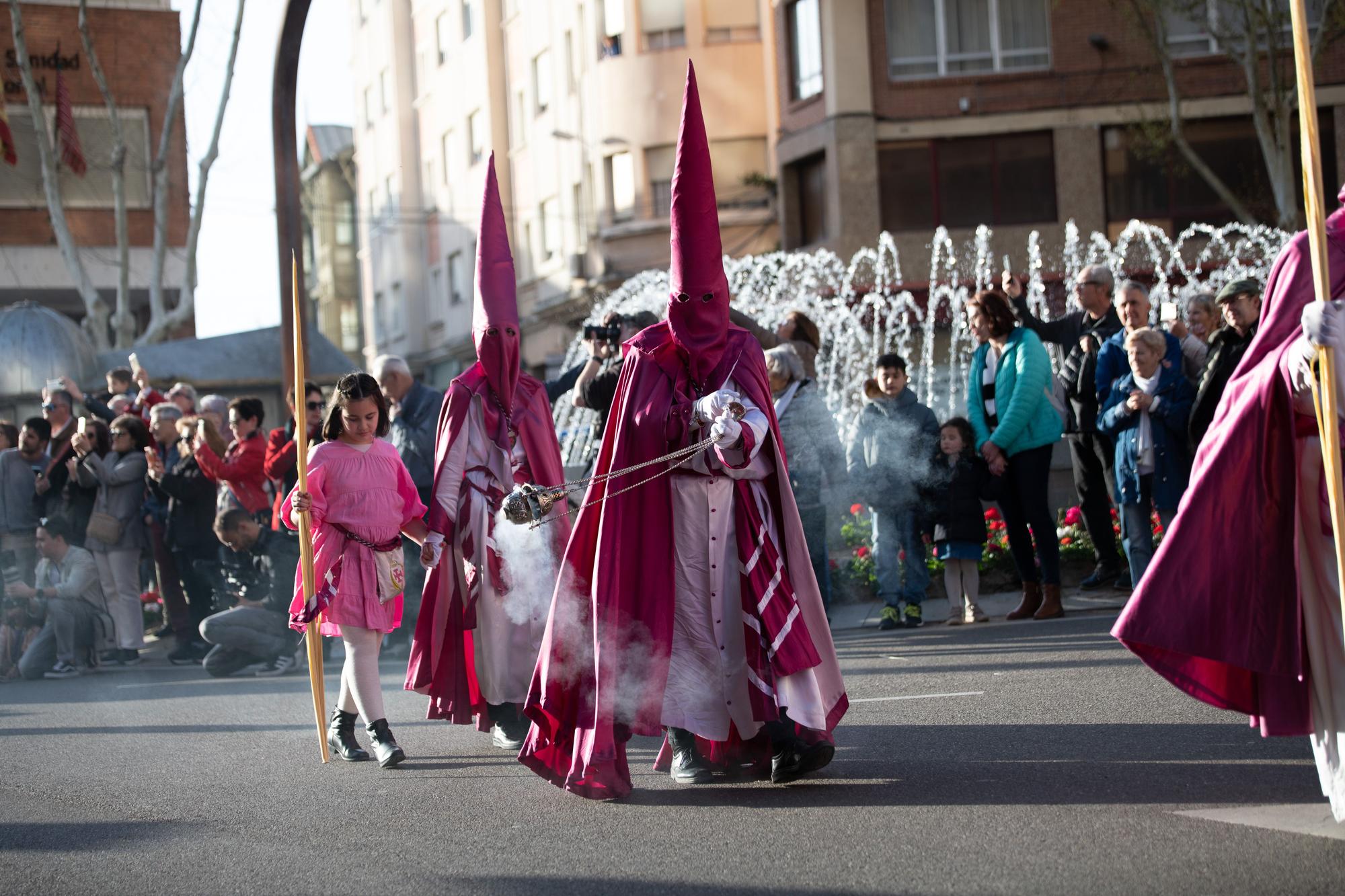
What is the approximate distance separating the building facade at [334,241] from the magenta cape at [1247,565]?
198 ft

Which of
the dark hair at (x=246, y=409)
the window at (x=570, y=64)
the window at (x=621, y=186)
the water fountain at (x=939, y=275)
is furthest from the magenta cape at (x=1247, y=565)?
the window at (x=570, y=64)

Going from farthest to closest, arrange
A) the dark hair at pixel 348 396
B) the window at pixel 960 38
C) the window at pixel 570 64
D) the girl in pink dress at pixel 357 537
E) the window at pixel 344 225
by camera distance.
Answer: the window at pixel 344 225 < the window at pixel 570 64 < the window at pixel 960 38 < the dark hair at pixel 348 396 < the girl in pink dress at pixel 357 537

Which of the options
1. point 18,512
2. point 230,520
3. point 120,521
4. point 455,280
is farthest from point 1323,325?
point 455,280

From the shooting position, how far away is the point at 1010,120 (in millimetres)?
30266

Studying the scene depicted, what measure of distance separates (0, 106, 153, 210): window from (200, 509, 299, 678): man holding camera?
954 inches

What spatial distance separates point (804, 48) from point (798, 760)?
87.5 ft

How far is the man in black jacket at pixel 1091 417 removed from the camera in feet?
35.2

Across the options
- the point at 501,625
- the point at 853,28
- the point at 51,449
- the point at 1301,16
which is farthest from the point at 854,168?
the point at 1301,16

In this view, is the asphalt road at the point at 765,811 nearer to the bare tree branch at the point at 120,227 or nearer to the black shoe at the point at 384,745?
the black shoe at the point at 384,745

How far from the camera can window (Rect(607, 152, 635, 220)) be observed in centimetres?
3528

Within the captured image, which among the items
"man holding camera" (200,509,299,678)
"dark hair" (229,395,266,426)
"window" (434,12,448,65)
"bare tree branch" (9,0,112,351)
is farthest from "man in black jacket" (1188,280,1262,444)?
"window" (434,12,448,65)

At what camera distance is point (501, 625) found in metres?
7.50

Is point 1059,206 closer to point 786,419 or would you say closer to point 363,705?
point 786,419

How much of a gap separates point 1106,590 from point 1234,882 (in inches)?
271
